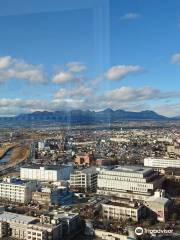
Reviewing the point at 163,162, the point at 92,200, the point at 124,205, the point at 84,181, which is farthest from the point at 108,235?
the point at 163,162

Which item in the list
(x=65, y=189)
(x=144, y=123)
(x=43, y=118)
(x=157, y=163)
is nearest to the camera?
(x=65, y=189)

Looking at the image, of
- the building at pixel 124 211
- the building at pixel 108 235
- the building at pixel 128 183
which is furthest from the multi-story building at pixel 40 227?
the building at pixel 128 183

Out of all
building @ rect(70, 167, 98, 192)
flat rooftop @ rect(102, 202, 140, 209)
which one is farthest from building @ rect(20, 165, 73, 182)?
flat rooftop @ rect(102, 202, 140, 209)

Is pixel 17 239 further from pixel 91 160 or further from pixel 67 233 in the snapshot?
pixel 91 160

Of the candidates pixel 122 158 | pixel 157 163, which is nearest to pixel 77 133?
pixel 122 158

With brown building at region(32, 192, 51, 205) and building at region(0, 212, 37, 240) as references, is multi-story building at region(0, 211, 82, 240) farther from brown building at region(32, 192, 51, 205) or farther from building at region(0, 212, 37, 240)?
brown building at region(32, 192, 51, 205)
